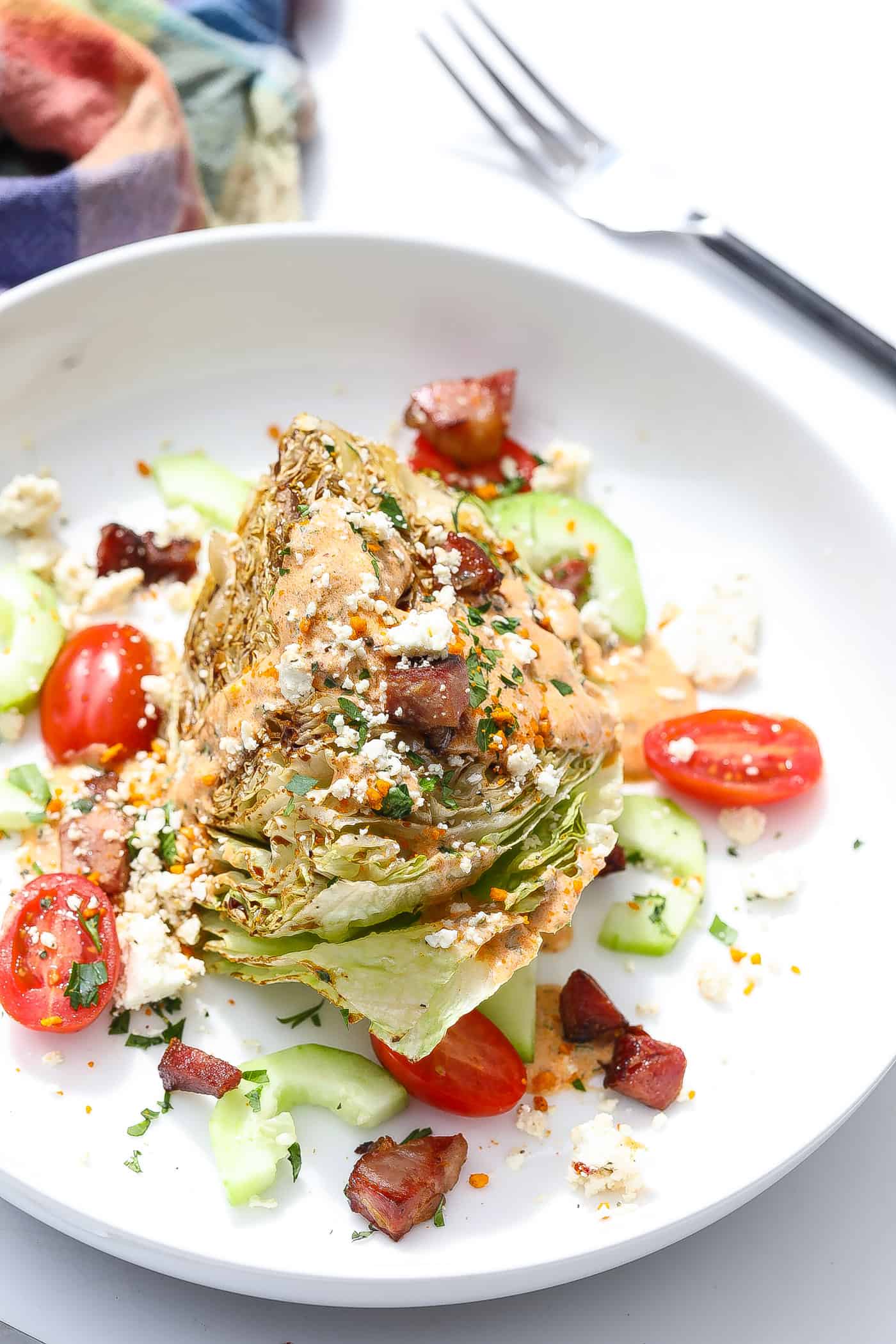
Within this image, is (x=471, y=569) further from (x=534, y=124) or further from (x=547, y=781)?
(x=534, y=124)

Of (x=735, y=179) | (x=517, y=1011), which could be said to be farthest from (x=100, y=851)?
(x=735, y=179)

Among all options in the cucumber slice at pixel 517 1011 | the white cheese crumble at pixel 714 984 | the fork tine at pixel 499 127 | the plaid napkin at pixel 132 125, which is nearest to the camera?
the cucumber slice at pixel 517 1011

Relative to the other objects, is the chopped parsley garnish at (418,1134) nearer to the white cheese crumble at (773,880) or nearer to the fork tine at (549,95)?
the white cheese crumble at (773,880)

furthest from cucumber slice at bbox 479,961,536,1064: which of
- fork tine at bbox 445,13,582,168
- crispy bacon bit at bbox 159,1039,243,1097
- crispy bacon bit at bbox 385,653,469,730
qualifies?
fork tine at bbox 445,13,582,168

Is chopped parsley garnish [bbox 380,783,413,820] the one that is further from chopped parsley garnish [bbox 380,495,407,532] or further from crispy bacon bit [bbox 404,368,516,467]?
crispy bacon bit [bbox 404,368,516,467]

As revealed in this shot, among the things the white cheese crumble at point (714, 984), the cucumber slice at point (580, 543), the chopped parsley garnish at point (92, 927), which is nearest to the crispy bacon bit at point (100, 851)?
the chopped parsley garnish at point (92, 927)

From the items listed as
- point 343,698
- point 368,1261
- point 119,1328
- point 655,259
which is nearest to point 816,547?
point 655,259

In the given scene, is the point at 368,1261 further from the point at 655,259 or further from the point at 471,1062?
the point at 655,259
